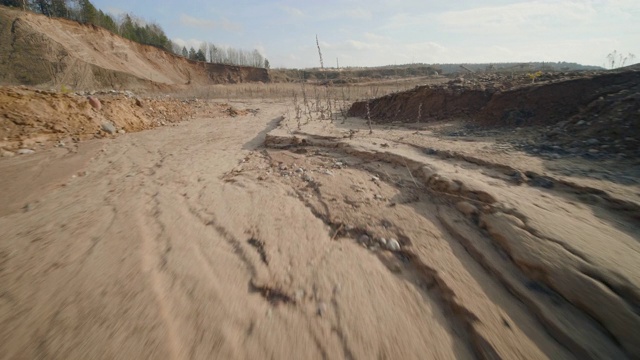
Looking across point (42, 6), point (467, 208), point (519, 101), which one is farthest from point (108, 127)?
point (42, 6)

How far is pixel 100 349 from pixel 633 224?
395cm

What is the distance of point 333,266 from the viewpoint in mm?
1995

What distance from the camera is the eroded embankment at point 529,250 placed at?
1401 mm

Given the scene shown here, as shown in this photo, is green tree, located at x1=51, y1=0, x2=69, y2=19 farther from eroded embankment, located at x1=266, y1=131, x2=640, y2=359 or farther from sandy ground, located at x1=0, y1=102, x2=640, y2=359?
eroded embankment, located at x1=266, y1=131, x2=640, y2=359

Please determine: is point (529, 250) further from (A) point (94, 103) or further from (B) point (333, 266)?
(A) point (94, 103)

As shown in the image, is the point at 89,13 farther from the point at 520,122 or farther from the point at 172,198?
the point at 520,122

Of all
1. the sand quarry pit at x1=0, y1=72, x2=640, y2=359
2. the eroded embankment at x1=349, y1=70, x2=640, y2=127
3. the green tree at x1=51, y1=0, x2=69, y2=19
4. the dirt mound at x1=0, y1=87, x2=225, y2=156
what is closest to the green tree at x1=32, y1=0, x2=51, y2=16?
the green tree at x1=51, y1=0, x2=69, y2=19

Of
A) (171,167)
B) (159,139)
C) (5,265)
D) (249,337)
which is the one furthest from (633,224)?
(159,139)

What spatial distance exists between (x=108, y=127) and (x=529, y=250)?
30.0 feet

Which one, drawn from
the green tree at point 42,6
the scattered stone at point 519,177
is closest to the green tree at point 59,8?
the green tree at point 42,6

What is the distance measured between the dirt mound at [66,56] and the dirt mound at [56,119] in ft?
51.5

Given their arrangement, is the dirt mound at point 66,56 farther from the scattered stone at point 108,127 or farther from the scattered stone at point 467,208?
the scattered stone at point 467,208

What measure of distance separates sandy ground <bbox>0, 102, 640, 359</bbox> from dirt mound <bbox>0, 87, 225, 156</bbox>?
2.72 m

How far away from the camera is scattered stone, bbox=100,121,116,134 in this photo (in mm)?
6866
